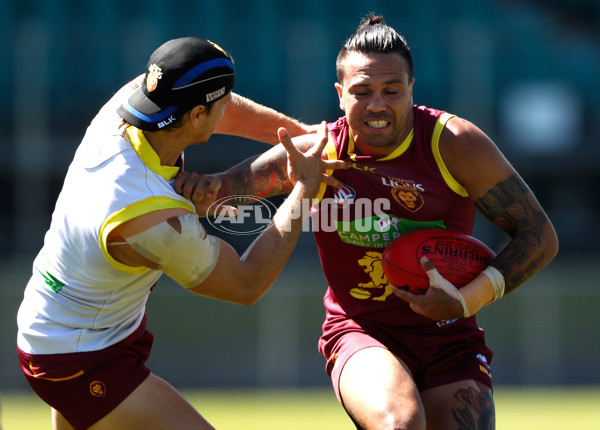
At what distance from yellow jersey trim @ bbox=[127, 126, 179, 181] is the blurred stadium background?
7.06m

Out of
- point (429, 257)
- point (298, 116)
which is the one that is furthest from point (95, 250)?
point (298, 116)

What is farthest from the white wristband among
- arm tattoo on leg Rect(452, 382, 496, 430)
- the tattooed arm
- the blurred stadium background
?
the blurred stadium background

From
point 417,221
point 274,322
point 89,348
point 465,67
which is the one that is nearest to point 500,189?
point 417,221

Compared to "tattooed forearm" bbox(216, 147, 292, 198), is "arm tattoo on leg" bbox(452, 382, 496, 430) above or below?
below

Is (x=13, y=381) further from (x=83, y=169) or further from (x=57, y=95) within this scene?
(x=83, y=169)

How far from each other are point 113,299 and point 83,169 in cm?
62

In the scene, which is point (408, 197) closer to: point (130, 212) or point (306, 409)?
point (130, 212)

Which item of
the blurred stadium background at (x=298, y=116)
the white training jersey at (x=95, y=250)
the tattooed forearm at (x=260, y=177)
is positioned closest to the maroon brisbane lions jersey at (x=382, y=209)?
the tattooed forearm at (x=260, y=177)

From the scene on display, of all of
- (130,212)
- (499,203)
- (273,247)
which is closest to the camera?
(130,212)

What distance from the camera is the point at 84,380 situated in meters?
4.11

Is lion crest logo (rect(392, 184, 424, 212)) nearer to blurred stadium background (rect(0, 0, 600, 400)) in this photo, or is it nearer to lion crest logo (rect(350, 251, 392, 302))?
lion crest logo (rect(350, 251, 392, 302))

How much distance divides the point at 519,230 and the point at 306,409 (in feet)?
20.0

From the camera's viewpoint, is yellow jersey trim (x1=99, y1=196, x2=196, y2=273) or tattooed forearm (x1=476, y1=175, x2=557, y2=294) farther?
tattooed forearm (x1=476, y1=175, x2=557, y2=294)

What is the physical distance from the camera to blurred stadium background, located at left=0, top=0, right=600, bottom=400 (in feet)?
36.3
